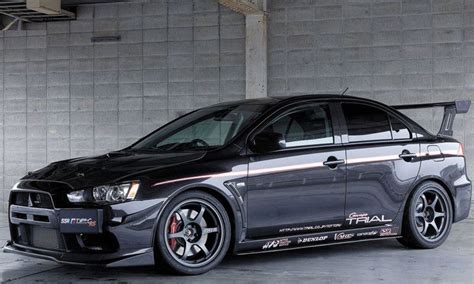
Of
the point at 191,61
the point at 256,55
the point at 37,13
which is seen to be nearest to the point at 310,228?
the point at 256,55

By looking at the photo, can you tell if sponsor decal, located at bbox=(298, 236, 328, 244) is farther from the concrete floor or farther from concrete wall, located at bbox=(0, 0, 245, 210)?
concrete wall, located at bbox=(0, 0, 245, 210)

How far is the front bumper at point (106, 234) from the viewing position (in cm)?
520

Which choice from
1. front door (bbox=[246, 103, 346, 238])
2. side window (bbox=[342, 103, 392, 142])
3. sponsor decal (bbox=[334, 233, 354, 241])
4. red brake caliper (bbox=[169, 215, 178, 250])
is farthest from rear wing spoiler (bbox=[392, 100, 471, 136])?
red brake caliper (bbox=[169, 215, 178, 250])

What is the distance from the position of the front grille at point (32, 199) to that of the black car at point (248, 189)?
0.01 m

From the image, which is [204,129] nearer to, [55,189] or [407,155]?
[55,189]

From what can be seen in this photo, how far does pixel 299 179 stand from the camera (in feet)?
19.5

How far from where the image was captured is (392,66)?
31.9 ft

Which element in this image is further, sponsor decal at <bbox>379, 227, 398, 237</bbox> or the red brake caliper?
sponsor decal at <bbox>379, 227, 398, 237</bbox>

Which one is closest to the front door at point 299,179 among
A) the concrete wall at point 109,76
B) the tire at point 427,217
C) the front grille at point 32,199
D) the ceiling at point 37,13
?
the tire at point 427,217

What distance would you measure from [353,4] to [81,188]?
18.8ft

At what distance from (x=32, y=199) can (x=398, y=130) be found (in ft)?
10.9

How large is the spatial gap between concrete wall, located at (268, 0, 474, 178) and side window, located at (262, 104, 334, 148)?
3628 mm

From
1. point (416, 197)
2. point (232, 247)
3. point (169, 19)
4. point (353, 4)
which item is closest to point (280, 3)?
point (353, 4)

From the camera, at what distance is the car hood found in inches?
211
